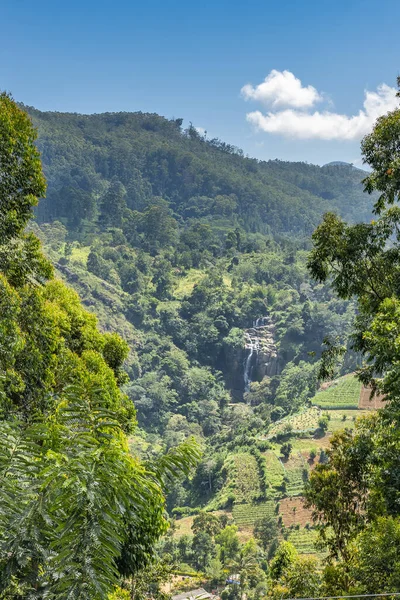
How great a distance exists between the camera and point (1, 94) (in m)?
10.7

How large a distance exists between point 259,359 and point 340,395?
21.3 metres

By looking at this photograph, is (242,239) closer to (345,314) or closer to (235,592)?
(345,314)

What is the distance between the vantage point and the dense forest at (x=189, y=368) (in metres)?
2.44

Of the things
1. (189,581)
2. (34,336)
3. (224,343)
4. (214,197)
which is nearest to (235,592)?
(189,581)

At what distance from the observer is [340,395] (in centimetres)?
7469

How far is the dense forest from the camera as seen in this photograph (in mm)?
2441

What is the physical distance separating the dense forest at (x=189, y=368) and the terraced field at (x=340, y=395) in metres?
0.44

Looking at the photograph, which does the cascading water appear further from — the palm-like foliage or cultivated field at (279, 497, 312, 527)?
the palm-like foliage

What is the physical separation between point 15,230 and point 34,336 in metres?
1.99

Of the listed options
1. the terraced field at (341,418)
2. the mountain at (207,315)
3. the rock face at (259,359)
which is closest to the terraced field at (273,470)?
the mountain at (207,315)

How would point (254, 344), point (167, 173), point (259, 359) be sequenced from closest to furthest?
point (259, 359), point (254, 344), point (167, 173)

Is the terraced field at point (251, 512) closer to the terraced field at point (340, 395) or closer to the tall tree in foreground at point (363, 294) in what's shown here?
the terraced field at point (340, 395)

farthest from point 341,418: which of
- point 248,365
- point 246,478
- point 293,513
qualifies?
point 248,365

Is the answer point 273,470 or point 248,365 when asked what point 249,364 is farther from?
point 273,470
